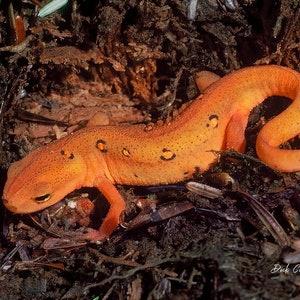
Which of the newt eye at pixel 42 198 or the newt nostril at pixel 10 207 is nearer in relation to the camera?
the newt nostril at pixel 10 207

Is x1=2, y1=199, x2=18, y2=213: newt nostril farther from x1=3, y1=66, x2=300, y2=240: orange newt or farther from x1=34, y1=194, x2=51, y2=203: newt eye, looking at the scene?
x1=34, y1=194, x2=51, y2=203: newt eye

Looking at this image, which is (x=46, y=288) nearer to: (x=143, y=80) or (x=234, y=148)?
(x=234, y=148)

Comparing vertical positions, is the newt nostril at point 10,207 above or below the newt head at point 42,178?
below

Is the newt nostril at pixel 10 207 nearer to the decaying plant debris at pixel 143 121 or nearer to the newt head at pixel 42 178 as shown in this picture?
the newt head at pixel 42 178

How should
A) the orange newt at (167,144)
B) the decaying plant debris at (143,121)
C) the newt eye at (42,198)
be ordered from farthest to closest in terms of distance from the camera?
the newt eye at (42,198) < the orange newt at (167,144) < the decaying plant debris at (143,121)

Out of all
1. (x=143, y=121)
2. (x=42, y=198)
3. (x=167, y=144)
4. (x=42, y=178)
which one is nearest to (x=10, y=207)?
(x=42, y=198)

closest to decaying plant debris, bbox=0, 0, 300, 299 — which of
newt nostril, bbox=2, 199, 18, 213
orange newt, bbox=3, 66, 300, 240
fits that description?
orange newt, bbox=3, 66, 300, 240

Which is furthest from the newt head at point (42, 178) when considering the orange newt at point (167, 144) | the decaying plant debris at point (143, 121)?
the decaying plant debris at point (143, 121)

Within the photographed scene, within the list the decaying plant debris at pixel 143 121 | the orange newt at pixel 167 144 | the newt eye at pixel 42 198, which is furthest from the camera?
the newt eye at pixel 42 198

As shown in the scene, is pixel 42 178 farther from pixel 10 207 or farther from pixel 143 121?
pixel 143 121
